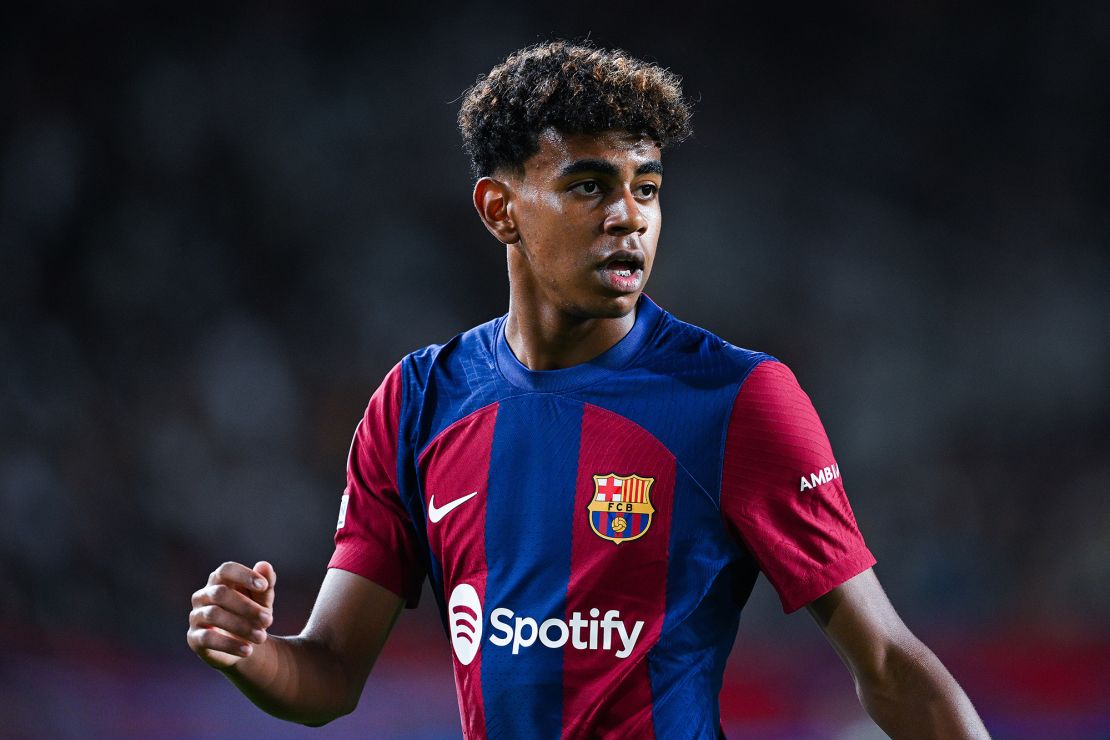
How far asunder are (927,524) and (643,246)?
10.9ft

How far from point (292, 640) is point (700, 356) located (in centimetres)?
80

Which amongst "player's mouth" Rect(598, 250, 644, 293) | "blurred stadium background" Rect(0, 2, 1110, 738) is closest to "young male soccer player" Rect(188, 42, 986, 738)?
"player's mouth" Rect(598, 250, 644, 293)

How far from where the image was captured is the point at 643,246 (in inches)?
75.9

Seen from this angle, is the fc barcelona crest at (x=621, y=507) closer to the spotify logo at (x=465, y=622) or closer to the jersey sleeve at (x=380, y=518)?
the spotify logo at (x=465, y=622)

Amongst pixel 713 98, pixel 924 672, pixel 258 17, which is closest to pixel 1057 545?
pixel 713 98

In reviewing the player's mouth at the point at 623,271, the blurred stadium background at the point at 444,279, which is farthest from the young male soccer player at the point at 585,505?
the blurred stadium background at the point at 444,279

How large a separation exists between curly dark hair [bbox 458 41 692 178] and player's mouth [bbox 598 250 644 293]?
0.68 feet

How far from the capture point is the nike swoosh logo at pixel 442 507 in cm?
201

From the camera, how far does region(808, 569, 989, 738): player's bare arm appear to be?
1733mm

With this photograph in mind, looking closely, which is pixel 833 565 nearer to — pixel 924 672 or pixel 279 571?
pixel 924 672

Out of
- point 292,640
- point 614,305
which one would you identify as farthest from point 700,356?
point 292,640

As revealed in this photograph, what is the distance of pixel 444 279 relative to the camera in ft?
16.9

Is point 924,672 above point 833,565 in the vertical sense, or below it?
below

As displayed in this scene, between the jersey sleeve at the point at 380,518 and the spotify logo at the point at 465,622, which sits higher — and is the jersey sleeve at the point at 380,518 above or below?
above
